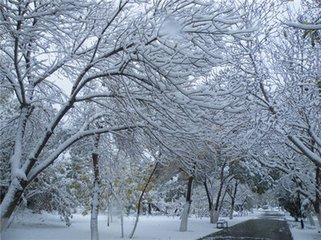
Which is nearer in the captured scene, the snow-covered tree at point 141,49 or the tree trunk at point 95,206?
the snow-covered tree at point 141,49

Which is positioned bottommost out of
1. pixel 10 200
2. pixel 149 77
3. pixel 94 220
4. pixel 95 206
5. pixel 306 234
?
pixel 306 234

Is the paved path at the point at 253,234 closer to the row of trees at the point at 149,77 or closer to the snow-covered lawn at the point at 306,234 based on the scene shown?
the snow-covered lawn at the point at 306,234

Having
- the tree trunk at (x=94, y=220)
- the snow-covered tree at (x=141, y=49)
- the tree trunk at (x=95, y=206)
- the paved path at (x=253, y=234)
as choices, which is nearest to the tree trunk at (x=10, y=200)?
the snow-covered tree at (x=141, y=49)

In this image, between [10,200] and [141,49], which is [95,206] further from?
[141,49]

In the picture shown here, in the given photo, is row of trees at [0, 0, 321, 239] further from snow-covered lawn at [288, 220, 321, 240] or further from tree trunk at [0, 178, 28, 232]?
snow-covered lawn at [288, 220, 321, 240]

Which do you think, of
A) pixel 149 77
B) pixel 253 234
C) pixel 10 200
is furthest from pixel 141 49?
pixel 253 234

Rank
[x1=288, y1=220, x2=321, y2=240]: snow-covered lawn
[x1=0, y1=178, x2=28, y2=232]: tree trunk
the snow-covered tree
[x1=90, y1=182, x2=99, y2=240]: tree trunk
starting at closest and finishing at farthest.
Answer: the snow-covered tree → [x1=0, y1=178, x2=28, y2=232]: tree trunk → [x1=90, y1=182, x2=99, y2=240]: tree trunk → [x1=288, y1=220, x2=321, y2=240]: snow-covered lawn

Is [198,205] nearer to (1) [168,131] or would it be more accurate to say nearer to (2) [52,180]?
(2) [52,180]

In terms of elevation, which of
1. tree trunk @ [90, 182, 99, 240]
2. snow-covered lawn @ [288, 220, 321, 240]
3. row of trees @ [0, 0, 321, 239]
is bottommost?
snow-covered lawn @ [288, 220, 321, 240]

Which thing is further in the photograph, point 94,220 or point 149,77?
point 94,220

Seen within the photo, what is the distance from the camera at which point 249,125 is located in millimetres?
14070

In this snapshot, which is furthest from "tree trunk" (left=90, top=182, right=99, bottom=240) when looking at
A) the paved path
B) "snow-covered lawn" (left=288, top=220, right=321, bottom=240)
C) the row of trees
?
"snow-covered lawn" (left=288, top=220, right=321, bottom=240)

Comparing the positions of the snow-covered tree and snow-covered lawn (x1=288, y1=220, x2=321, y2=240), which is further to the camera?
snow-covered lawn (x1=288, y1=220, x2=321, y2=240)

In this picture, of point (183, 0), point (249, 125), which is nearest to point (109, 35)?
point (183, 0)
